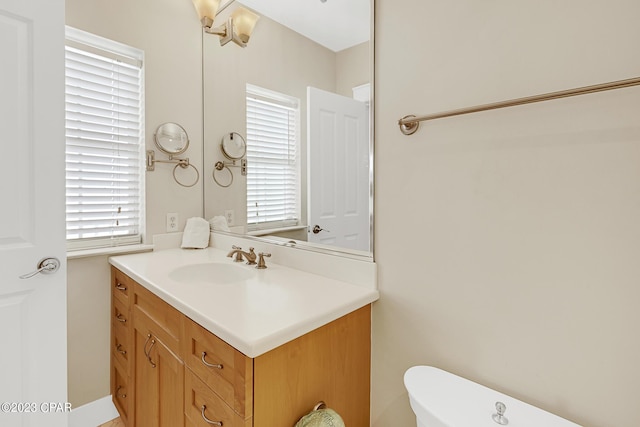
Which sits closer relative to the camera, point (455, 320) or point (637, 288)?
point (637, 288)

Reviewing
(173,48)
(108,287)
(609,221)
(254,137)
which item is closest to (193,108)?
(173,48)

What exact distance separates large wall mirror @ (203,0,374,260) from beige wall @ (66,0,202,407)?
105mm

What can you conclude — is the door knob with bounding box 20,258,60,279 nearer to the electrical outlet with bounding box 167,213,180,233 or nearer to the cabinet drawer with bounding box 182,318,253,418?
the cabinet drawer with bounding box 182,318,253,418

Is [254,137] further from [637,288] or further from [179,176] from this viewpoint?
[637,288]

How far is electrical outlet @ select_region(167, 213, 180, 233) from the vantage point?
1.95 metres

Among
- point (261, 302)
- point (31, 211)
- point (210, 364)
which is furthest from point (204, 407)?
point (31, 211)

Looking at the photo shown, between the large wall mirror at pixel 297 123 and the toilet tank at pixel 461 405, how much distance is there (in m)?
0.46

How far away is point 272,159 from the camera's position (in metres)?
1.77

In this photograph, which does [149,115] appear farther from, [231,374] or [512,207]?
[512,207]

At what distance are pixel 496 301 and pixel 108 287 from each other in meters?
1.93

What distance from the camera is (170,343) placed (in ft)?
3.74

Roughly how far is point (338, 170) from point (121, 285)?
130 cm

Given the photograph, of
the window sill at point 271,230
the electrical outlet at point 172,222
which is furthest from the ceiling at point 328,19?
the electrical outlet at point 172,222

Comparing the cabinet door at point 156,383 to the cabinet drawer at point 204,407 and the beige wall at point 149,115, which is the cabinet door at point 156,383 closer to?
the cabinet drawer at point 204,407
